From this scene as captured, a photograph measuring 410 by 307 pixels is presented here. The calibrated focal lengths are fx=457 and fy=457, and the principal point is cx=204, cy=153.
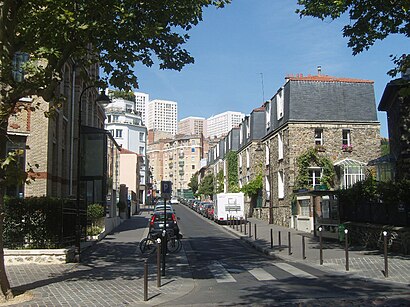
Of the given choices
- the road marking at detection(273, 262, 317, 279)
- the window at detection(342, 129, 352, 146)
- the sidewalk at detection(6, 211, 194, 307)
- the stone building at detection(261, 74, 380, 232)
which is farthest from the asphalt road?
the window at detection(342, 129, 352, 146)

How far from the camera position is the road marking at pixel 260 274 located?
470 inches

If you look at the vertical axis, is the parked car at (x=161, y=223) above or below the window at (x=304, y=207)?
below

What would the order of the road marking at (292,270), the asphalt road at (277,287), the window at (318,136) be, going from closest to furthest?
the asphalt road at (277,287)
the road marking at (292,270)
the window at (318,136)

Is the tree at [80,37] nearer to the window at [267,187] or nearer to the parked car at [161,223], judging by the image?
the parked car at [161,223]

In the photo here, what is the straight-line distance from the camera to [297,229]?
1144 inches

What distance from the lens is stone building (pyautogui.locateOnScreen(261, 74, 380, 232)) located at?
3114 centimetres

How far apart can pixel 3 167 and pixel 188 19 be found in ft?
18.1

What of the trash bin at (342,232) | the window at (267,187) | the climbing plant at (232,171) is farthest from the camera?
the climbing plant at (232,171)

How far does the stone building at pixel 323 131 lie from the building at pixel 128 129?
59.8 metres

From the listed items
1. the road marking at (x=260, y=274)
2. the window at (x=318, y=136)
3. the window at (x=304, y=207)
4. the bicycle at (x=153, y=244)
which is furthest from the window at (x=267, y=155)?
the road marking at (x=260, y=274)

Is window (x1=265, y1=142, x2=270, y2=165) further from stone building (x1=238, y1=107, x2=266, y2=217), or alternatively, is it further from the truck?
the truck

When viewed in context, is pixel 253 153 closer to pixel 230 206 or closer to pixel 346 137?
pixel 230 206

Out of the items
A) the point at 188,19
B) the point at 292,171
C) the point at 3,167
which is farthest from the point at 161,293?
the point at 292,171

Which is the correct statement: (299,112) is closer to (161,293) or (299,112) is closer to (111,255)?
(111,255)
